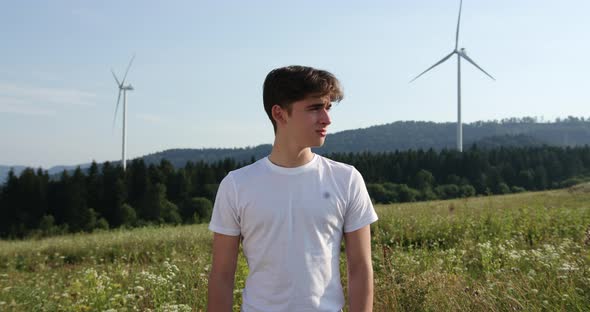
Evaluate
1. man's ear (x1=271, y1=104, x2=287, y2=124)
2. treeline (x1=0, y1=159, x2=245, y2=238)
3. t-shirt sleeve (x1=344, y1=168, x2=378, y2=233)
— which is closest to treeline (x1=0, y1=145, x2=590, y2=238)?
treeline (x1=0, y1=159, x2=245, y2=238)

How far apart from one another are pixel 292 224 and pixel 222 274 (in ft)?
1.57

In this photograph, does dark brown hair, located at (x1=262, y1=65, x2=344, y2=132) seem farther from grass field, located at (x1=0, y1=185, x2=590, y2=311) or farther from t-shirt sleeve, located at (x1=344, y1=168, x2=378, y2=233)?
grass field, located at (x1=0, y1=185, x2=590, y2=311)

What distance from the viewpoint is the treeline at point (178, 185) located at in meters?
61.8

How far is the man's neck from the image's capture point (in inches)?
120

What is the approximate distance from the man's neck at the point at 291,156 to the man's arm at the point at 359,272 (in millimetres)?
454

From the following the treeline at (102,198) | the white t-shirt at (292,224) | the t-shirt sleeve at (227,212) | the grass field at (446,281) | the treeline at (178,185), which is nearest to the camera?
the white t-shirt at (292,224)

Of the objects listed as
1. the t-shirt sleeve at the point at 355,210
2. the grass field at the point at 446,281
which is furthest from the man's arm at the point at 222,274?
the grass field at the point at 446,281

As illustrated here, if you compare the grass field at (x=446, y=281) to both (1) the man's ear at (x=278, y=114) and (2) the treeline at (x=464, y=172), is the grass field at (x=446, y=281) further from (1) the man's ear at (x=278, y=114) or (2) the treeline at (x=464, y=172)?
(2) the treeline at (x=464, y=172)

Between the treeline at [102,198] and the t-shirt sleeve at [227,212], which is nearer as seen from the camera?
the t-shirt sleeve at [227,212]

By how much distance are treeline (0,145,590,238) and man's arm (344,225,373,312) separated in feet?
174

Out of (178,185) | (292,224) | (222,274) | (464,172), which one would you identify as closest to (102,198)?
(178,185)

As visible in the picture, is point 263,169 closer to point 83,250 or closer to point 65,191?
point 83,250

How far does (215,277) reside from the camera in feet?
10.1

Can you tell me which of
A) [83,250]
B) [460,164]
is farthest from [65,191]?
[460,164]
